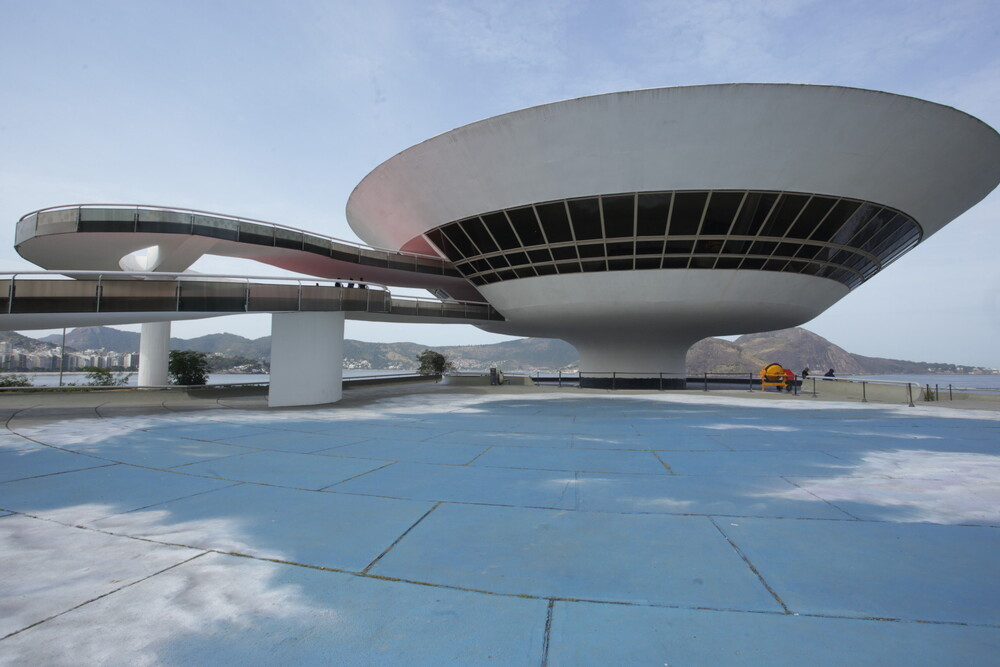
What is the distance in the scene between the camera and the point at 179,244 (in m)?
24.5

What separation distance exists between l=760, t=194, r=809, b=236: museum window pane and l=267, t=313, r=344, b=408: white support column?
18.9 m

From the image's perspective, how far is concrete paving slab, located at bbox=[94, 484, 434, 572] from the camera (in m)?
4.19

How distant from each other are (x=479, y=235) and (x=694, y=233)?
1027 cm

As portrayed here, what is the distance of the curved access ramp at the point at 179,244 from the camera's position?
2072 cm

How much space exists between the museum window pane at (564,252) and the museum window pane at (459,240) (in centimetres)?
459

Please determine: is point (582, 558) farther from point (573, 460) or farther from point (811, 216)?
point (811, 216)

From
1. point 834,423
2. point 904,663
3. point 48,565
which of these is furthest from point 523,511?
point 834,423

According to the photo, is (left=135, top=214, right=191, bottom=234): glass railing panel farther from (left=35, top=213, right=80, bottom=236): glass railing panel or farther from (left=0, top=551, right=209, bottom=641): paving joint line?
(left=0, top=551, right=209, bottom=641): paving joint line

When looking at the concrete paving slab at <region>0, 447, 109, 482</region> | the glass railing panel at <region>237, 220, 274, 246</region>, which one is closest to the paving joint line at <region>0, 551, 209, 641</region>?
the concrete paving slab at <region>0, 447, 109, 482</region>

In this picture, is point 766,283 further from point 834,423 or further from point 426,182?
point 426,182

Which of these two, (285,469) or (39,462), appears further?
(39,462)

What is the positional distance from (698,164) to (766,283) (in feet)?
27.5

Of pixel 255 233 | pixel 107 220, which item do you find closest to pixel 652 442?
pixel 255 233

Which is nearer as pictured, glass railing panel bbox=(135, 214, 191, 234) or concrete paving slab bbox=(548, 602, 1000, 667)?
concrete paving slab bbox=(548, 602, 1000, 667)
